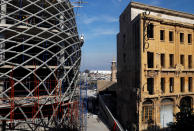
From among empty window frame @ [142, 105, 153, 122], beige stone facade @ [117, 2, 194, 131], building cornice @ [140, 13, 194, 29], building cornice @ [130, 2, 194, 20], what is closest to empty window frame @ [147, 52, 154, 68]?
beige stone facade @ [117, 2, 194, 131]

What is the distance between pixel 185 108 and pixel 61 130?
46.7 feet

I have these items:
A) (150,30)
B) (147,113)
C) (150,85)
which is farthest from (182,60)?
(147,113)

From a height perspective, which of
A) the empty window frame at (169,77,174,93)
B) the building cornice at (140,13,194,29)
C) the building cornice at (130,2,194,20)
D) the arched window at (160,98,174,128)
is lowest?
the arched window at (160,98,174,128)

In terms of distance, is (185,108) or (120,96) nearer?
(185,108)

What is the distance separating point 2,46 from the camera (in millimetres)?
13477

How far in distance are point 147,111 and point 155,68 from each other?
6221 millimetres

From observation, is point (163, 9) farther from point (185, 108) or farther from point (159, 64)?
point (185, 108)

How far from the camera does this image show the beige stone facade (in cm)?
1725

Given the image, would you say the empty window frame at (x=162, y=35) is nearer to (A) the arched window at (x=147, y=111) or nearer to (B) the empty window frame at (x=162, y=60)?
(B) the empty window frame at (x=162, y=60)

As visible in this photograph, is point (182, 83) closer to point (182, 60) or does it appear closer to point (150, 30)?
point (182, 60)

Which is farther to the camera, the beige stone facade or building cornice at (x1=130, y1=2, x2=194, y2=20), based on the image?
building cornice at (x1=130, y1=2, x2=194, y2=20)

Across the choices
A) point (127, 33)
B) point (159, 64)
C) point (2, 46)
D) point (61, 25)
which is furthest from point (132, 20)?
point (2, 46)

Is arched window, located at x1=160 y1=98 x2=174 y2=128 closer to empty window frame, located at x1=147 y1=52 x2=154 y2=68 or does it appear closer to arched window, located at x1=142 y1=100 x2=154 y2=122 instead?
arched window, located at x1=142 y1=100 x2=154 y2=122

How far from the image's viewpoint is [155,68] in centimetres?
1767
